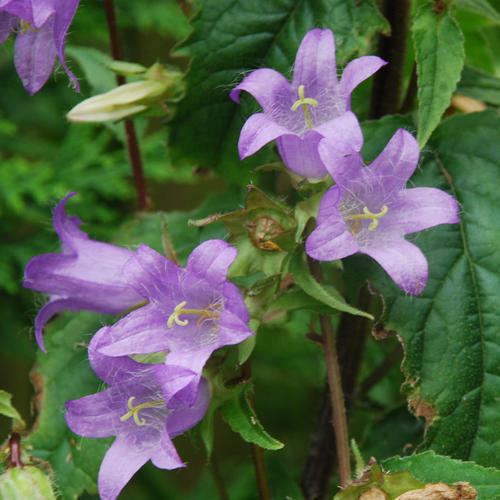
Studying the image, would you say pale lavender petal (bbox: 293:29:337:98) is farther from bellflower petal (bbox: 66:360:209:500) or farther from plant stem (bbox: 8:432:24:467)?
plant stem (bbox: 8:432:24:467)

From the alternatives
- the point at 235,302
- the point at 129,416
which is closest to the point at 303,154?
the point at 235,302

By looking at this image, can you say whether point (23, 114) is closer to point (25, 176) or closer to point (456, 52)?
point (25, 176)

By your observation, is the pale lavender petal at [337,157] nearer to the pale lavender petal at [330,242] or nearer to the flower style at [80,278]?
the pale lavender petal at [330,242]

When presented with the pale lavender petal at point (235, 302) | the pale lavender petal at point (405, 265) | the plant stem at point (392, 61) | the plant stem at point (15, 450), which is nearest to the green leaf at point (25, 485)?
the plant stem at point (15, 450)

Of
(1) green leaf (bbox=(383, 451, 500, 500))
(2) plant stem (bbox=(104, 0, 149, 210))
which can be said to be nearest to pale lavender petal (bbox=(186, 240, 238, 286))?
(1) green leaf (bbox=(383, 451, 500, 500))

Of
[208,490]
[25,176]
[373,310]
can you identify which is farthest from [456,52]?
[208,490]
